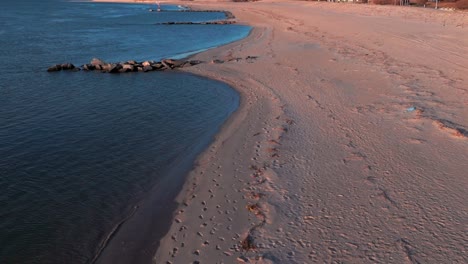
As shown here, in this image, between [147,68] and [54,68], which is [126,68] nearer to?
[147,68]

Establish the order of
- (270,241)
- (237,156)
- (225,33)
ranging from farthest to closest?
(225,33) < (237,156) < (270,241)

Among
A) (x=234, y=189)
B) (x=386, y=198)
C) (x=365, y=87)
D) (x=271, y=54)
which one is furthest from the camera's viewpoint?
(x=271, y=54)

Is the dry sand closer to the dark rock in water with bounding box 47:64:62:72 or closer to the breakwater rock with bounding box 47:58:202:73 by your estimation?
the breakwater rock with bounding box 47:58:202:73

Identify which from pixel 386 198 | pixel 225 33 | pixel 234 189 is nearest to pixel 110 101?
pixel 234 189

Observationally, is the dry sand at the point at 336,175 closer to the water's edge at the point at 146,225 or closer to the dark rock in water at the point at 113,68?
the water's edge at the point at 146,225

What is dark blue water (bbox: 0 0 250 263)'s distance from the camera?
28.2ft

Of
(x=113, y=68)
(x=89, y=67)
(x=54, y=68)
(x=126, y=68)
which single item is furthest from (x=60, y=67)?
(x=126, y=68)

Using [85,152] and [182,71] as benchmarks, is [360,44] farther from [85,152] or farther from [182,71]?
[85,152]

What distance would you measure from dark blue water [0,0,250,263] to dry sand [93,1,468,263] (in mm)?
1234

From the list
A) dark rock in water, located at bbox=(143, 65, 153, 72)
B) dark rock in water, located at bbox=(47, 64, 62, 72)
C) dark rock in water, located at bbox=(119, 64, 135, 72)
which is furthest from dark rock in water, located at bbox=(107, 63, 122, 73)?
dark rock in water, located at bbox=(47, 64, 62, 72)

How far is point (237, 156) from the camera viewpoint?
38.7 feet

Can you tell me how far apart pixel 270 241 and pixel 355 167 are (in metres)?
3.91

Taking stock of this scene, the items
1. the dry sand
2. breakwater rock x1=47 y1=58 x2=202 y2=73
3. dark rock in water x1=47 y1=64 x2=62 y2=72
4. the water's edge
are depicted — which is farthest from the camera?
dark rock in water x1=47 y1=64 x2=62 y2=72

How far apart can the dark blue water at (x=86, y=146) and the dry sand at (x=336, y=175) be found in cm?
123
